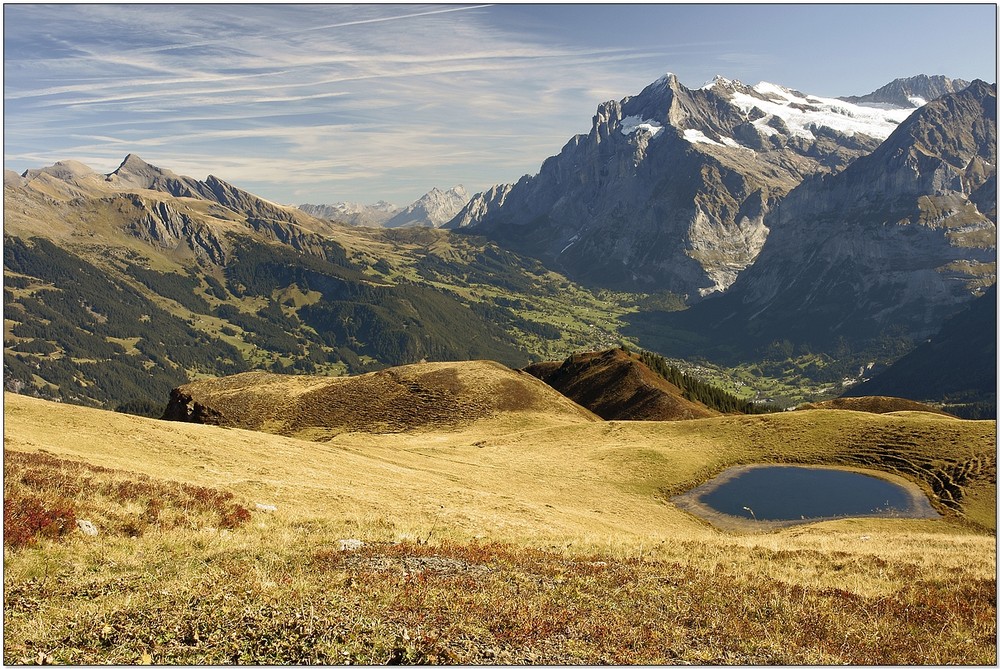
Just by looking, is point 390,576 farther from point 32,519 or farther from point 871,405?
point 871,405

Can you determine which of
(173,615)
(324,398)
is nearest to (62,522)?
(173,615)

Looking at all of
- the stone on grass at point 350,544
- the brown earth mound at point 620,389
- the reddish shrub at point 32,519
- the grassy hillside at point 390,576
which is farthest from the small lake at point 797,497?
the reddish shrub at point 32,519

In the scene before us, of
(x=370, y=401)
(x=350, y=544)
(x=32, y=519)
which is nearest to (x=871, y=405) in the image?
(x=370, y=401)

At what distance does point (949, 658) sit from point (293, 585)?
62.9 ft

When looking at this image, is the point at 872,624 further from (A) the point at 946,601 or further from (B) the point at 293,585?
(B) the point at 293,585

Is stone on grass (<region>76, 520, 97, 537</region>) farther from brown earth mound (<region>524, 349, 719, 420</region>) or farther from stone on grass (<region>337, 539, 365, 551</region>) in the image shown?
brown earth mound (<region>524, 349, 719, 420</region>)

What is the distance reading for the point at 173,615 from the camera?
1523 centimetres

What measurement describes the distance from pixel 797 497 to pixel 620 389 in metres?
68.2

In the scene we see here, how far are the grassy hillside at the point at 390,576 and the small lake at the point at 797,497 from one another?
330 inches

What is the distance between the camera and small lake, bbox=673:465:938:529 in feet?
179

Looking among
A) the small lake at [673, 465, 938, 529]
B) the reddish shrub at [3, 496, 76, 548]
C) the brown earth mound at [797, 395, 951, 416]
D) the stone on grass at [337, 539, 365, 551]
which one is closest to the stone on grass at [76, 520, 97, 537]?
the reddish shrub at [3, 496, 76, 548]

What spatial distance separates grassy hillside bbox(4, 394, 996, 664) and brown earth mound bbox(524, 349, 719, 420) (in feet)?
218

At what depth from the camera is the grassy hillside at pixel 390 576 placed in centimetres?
1485

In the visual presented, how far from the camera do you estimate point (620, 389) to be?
12744cm
